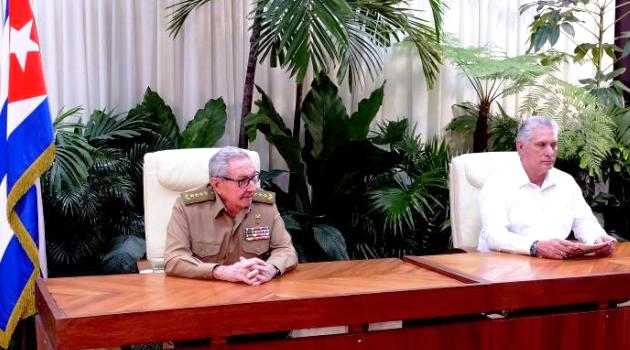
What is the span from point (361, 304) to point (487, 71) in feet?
8.98

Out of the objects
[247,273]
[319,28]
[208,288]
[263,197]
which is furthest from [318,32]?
[208,288]

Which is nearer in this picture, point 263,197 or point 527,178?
point 263,197

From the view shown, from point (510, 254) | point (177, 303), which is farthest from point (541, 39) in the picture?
point (177, 303)

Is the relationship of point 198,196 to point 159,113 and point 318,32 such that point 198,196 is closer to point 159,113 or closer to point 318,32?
point 318,32

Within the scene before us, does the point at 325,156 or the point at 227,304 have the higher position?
the point at 325,156

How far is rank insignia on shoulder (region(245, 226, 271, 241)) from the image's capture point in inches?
105

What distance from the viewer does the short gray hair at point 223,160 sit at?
8.36ft

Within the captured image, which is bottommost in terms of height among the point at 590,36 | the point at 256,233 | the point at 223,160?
the point at 256,233

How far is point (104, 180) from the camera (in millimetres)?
3836

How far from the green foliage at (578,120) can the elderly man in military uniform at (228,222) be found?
8.29 feet

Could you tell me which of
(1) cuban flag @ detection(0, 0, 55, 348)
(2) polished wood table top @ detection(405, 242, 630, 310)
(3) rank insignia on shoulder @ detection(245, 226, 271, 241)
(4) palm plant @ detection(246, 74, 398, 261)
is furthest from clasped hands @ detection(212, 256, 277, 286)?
(4) palm plant @ detection(246, 74, 398, 261)

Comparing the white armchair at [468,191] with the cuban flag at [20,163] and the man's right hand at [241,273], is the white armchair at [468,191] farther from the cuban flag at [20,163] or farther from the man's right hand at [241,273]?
the cuban flag at [20,163]

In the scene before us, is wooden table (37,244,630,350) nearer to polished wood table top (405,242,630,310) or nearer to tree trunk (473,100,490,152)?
polished wood table top (405,242,630,310)

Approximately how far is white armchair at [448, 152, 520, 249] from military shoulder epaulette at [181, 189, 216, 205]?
1231 millimetres
